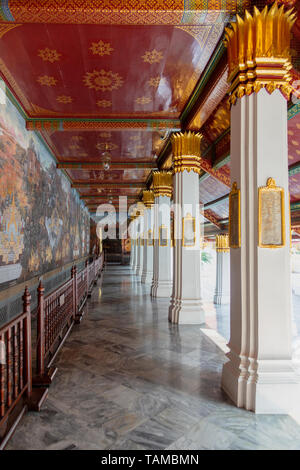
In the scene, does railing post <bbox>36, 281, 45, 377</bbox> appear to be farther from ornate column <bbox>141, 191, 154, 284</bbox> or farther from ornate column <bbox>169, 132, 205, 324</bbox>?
ornate column <bbox>141, 191, 154, 284</bbox>

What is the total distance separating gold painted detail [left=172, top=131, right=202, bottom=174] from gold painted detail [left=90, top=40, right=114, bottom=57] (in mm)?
2260

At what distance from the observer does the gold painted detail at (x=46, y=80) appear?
4998 millimetres

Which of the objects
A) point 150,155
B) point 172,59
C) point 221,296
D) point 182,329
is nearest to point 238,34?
point 172,59

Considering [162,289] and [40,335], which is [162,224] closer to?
[162,289]

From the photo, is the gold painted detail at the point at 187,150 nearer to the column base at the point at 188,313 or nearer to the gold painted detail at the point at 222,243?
the column base at the point at 188,313

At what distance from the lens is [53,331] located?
4.18 metres

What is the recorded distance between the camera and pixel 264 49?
9.86ft

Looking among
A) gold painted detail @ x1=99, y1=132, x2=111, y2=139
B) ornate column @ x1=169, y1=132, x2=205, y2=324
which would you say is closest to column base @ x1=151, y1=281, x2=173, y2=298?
ornate column @ x1=169, y1=132, x2=205, y2=324

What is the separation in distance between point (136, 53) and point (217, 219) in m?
7.22

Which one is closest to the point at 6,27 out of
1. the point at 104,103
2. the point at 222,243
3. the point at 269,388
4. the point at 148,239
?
the point at 104,103

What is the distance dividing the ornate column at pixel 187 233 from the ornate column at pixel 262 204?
9.90ft

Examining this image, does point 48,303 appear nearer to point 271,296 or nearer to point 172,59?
point 271,296

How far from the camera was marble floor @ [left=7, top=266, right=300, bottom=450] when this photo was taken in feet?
7.80

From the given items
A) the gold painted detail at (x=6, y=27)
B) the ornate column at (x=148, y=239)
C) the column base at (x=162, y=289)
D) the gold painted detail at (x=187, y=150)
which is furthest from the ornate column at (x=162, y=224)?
the gold painted detail at (x=6, y=27)
